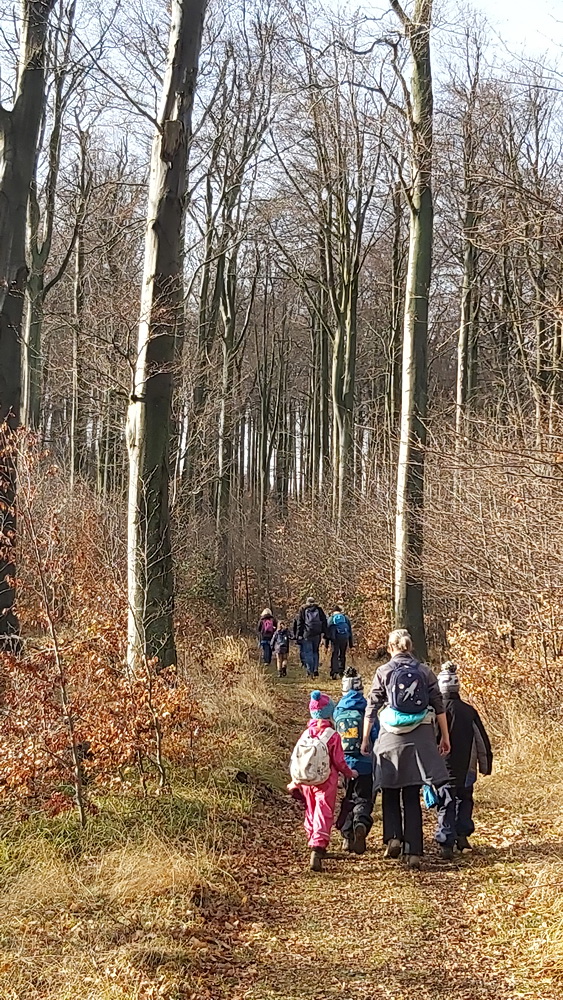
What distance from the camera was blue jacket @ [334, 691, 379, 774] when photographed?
274 inches

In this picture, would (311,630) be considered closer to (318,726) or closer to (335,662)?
(335,662)

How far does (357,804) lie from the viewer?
6.89 m

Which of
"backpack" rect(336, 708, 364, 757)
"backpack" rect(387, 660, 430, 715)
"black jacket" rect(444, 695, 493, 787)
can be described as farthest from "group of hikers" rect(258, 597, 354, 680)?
"backpack" rect(387, 660, 430, 715)

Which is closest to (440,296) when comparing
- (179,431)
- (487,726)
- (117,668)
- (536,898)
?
(179,431)

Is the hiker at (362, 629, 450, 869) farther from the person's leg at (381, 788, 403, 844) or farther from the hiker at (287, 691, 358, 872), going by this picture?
the hiker at (287, 691, 358, 872)

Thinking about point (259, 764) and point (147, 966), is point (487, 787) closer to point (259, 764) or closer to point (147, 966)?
point (259, 764)

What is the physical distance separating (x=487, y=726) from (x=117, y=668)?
4380 mm

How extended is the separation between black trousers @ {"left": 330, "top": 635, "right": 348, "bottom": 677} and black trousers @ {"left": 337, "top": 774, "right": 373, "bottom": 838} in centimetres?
950

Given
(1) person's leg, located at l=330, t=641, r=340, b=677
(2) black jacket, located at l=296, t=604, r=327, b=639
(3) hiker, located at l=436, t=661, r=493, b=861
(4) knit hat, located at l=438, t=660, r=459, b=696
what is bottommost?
(1) person's leg, located at l=330, t=641, r=340, b=677

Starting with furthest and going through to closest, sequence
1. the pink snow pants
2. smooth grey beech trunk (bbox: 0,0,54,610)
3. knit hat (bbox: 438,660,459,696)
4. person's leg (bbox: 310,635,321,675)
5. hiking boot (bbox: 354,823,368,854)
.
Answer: person's leg (bbox: 310,635,321,675) → smooth grey beech trunk (bbox: 0,0,54,610) → knit hat (bbox: 438,660,459,696) → hiking boot (bbox: 354,823,368,854) → the pink snow pants

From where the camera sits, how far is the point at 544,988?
14.0 ft

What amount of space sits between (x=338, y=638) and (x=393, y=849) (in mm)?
10180

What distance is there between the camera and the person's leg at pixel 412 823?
626 cm

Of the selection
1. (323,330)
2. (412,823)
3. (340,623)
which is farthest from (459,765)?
(323,330)
